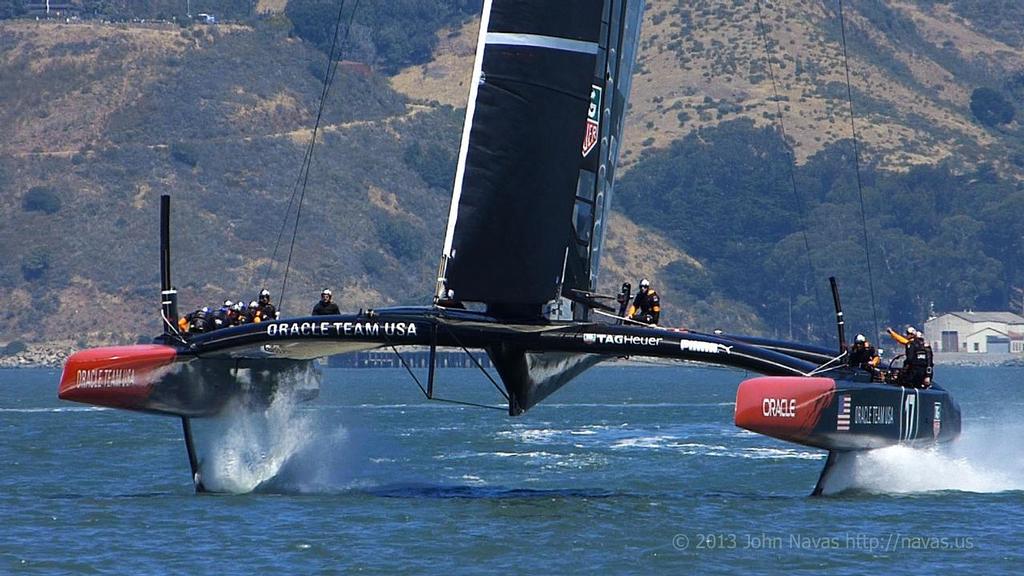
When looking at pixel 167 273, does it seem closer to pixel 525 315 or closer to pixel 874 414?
pixel 525 315

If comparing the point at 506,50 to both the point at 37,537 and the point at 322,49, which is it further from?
the point at 322,49

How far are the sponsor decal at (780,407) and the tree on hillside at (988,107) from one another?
133 metres

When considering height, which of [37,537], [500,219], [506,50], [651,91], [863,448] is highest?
[651,91]

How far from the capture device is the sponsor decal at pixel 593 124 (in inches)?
754

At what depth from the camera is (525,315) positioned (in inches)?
688

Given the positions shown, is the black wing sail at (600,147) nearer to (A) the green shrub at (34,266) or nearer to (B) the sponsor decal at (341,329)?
(B) the sponsor decal at (341,329)

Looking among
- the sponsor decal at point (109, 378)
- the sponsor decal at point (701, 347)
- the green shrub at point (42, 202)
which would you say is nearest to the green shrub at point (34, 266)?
the green shrub at point (42, 202)

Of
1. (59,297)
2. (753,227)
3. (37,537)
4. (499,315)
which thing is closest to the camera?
(37,537)

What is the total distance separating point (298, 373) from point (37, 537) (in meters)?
4.80

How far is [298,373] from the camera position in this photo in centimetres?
2056

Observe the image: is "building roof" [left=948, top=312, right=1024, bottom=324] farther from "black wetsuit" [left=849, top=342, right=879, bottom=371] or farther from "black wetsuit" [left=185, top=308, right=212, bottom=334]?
"black wetsuit" [left=185, top=308, right=212, bottom=334]

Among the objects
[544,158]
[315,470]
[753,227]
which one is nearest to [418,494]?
[315,470]

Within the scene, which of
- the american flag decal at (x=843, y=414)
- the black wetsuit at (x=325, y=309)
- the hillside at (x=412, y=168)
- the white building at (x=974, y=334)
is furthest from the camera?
the white building at (x=974, y=334)

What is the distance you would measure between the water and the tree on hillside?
121 m
